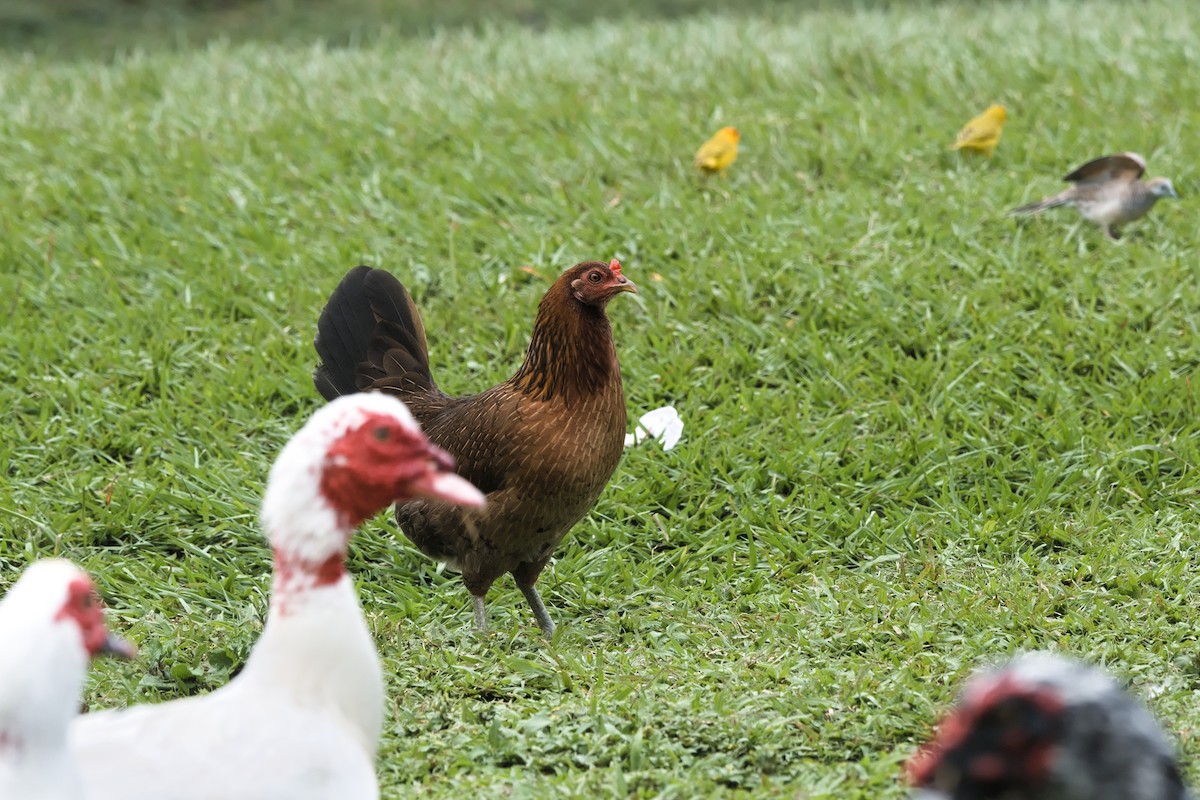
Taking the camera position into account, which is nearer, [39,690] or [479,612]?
[39,690]

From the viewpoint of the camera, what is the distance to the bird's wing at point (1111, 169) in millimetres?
5941

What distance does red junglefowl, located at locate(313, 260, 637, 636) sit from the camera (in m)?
4.08

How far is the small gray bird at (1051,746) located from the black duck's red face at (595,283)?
90.1 inches

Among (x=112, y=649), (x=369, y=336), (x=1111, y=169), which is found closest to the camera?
(x=112, y=649)

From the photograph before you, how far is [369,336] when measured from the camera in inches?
182

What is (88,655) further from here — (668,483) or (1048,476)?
(1048,476)

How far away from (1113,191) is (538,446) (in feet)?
10.5

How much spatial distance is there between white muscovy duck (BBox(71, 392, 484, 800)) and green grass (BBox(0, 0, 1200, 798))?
0.72 m

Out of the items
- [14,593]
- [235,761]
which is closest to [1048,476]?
[235,761]

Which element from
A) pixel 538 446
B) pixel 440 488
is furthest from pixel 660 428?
pixel 440 488

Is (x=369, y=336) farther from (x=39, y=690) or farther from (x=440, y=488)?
(x=39, y=690)

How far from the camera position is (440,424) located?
437 centimetres

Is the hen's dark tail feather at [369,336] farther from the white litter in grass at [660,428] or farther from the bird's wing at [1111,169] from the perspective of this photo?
the bird's wing at [1111,169]

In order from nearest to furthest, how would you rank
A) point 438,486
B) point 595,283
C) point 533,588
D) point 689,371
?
point 438,486, point 595,283, point 533,588, point 689,371
